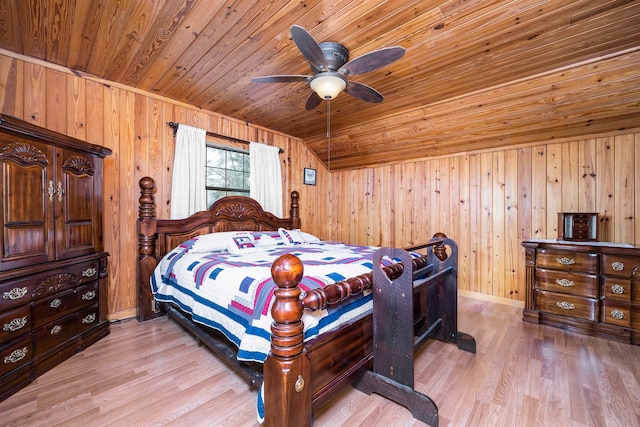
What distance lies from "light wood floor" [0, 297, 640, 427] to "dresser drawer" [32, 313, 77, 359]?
0.17m

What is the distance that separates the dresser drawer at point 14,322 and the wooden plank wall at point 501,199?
158 inches

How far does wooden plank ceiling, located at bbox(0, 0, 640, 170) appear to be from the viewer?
174cm

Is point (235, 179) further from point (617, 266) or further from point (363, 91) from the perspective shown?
point (617, 266)

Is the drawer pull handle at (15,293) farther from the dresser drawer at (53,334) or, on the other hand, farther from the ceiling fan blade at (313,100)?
the ceiling fan blade at (313,100)

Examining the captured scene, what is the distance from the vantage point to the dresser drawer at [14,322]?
1644 millimetres

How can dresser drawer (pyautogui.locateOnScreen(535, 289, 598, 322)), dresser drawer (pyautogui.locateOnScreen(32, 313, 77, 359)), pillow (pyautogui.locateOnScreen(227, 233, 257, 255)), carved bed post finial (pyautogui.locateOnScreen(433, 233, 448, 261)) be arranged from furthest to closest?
1. pillow (pyautogui.locateOnScreen(227, 233, 257, 255))
2. dresser drawer (pyautogui.locateOnScreen(535, 289, 598, 322))
3. carved bed post finial (pyautogui.locateOnScreen(433, 233, 448, 261))
4. dresser drawer (pyautogui.locateOnScreen(32, 313, 77, 359))

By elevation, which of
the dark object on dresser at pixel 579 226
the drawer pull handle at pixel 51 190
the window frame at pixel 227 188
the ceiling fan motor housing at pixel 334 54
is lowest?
the dark object on dresser at pixel 579 226

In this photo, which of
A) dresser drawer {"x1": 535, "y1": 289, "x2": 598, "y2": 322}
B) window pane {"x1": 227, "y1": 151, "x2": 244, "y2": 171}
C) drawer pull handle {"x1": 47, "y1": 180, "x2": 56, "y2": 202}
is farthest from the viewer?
window pane {"x1": 227, "y1": 151, "x2": 244, "y2": 171}

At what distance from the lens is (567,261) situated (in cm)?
266

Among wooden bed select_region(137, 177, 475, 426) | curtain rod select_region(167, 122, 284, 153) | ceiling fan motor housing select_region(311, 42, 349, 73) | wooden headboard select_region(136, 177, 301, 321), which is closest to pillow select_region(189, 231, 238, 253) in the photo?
wooden headboard select_region(136, 177, 301, 321)

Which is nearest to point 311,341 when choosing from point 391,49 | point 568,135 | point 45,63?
point 391,49

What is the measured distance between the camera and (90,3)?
171 centimetres

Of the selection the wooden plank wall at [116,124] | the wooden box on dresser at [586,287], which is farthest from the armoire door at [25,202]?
the wooden box on dresser at [586,287]

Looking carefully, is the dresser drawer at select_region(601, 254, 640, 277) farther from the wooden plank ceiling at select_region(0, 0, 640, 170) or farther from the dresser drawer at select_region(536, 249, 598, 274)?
the wooden plank ceiling at select_region(0, 0, 640, 170)
